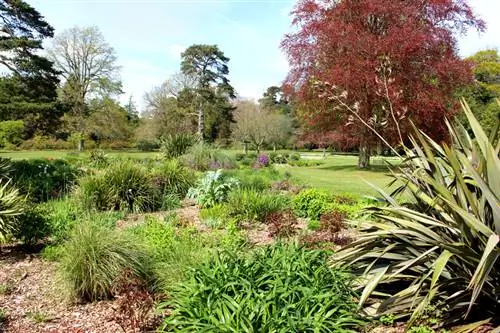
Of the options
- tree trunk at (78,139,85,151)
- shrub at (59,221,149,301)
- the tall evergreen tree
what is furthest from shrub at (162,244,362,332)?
tree trunk at (78,139,85,151)

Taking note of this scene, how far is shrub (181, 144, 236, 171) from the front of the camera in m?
14.3

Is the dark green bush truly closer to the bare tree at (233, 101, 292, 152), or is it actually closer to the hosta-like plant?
the hosta-like plant

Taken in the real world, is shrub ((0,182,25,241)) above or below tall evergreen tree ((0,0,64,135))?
below

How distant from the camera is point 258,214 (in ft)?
24.3

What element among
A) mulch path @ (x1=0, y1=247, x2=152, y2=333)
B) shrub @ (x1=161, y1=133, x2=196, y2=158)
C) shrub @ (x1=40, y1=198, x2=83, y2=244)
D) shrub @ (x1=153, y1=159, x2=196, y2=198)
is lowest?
mulch path @ (x1=0, y1=247, x2=152, y2=333)

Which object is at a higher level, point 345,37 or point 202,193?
point 345,37

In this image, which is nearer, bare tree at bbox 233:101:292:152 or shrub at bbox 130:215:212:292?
shrub at bbox 130:215:212:292

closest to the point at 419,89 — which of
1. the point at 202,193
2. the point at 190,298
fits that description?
the point at 202,193

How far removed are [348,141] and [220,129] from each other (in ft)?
109

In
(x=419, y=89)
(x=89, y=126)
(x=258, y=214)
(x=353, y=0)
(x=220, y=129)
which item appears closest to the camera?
(x=258, y=214)

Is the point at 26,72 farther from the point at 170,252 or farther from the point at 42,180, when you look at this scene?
the point at 170,252

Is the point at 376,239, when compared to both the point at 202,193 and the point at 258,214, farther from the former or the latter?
the point at 202,193

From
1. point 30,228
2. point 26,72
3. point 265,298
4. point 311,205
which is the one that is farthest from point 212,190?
point 26,72

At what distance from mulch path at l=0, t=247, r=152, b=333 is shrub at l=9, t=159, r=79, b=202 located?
405 cm
